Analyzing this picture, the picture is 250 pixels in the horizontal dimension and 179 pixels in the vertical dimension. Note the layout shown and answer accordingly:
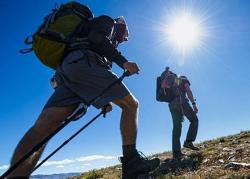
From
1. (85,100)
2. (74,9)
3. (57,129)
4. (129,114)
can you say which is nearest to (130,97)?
(129,114)

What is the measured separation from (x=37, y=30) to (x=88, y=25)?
2.59 feet

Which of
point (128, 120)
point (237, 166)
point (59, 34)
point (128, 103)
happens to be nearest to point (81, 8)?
point (59, 34)

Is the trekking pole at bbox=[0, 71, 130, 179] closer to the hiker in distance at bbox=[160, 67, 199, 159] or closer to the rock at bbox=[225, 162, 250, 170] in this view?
the rock at bbox=[225, 162, 250, 170]

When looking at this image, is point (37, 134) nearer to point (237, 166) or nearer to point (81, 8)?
point (81, 8)

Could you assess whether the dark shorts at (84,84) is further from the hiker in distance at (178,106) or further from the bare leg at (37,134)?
the hiker in distance at (178,106)

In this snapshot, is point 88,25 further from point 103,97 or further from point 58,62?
point 103,97

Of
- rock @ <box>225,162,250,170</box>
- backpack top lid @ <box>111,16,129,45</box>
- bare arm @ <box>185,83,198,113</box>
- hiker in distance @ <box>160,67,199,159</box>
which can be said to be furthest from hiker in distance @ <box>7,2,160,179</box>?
bare arm @ <box>185,83,198,113</box>

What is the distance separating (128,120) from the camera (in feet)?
19.7

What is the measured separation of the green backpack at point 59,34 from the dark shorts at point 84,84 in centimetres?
23

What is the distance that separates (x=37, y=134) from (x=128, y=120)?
137 centimetres

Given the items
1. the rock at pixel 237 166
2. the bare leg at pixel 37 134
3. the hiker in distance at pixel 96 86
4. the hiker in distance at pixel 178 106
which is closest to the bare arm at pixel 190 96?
the hiker in distance at pixel 178 106

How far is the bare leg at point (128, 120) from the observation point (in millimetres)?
5977

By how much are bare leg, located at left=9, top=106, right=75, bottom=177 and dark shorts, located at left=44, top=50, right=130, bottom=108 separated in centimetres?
12

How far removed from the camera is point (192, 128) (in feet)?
42.4
